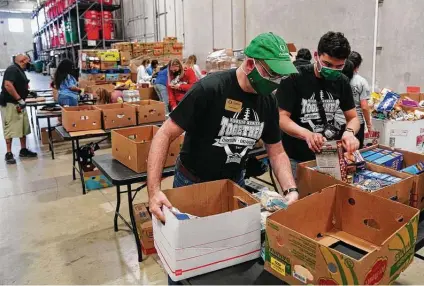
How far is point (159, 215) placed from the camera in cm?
128

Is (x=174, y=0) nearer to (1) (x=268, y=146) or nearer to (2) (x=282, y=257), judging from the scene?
(1) (x=268, y=146)

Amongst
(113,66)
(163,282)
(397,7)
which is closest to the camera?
(163,282)

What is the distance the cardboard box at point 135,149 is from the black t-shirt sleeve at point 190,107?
1329 millimetres

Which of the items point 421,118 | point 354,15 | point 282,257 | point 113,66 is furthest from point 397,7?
point 113,66

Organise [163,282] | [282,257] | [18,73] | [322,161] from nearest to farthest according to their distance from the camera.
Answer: [282,257], [322,161], [163,282], [18,73]

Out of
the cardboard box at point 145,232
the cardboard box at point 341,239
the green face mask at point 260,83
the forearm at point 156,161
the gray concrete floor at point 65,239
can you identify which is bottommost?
the gray concrete floor at point 65,239

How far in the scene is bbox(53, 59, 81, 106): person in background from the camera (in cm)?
614

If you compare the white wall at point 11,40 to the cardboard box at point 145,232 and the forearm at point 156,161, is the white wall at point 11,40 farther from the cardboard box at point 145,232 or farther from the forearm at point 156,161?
the forearm at point 156,161

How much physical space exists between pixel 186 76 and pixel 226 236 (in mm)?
5433

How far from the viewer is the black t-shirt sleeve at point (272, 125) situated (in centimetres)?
169

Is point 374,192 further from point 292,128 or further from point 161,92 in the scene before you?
point 161,92

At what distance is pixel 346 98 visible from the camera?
2.28m

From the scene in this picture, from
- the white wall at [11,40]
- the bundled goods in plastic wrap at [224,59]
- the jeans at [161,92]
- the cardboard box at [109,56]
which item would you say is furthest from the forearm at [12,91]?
the white wall at [11,40]

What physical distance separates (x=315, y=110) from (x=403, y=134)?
2.38 metres
